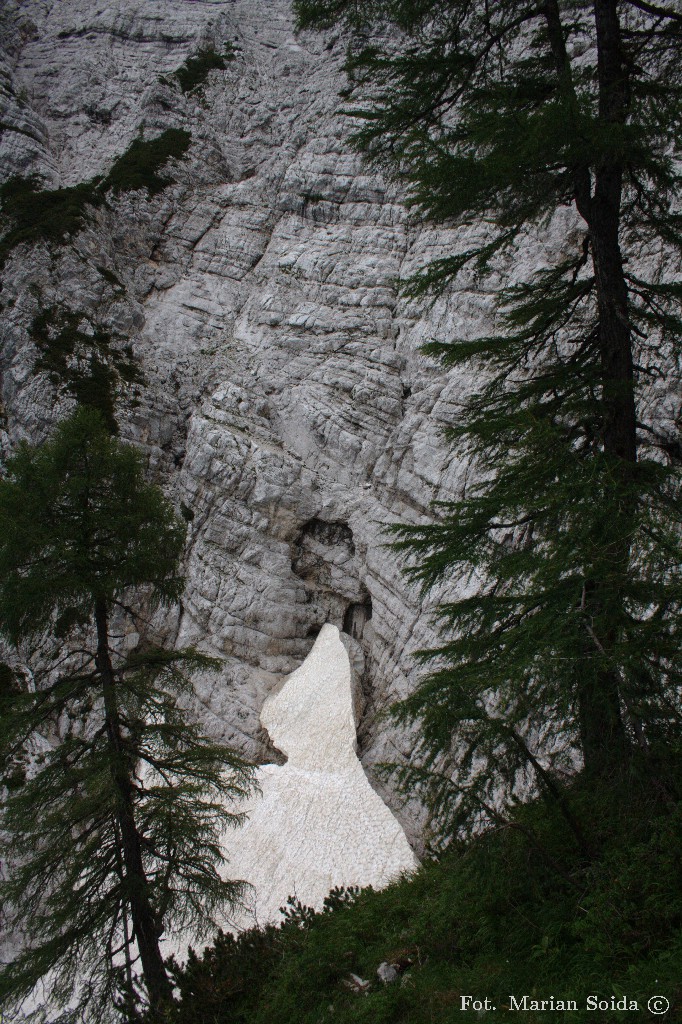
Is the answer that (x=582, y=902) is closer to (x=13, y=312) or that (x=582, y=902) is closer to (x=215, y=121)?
(x=13, y=312)

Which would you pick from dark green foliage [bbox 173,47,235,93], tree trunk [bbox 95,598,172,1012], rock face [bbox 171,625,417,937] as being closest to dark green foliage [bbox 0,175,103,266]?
dark green foliage [bbox 173,47,235,93]

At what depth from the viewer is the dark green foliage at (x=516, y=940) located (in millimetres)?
4074

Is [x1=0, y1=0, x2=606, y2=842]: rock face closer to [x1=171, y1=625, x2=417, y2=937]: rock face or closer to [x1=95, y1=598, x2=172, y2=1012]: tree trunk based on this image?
[x1=171, y1=625, x2=417, y2=937]: rock face

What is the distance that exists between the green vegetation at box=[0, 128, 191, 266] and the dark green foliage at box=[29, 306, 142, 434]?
523 centimetres

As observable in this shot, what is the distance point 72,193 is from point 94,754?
37426mm

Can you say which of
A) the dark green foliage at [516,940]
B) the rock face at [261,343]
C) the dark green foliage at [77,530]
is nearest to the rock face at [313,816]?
the rock face at [261,343]

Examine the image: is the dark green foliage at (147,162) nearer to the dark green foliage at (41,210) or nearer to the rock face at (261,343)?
the rock face at (261,343)

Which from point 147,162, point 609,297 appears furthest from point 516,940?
point 147,162

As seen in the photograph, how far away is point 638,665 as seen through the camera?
4.05 meters

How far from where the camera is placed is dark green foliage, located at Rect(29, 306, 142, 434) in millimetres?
28844

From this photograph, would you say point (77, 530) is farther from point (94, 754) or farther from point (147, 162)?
point (147, 162)

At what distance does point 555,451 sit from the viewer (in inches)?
229

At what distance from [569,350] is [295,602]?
45.8ft

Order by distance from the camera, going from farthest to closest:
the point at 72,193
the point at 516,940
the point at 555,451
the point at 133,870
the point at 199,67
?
1. the point at 199,67
2. the point at 72,193
3. the point at 133,870
4. the point at 555,451
5. the point at 516,940
